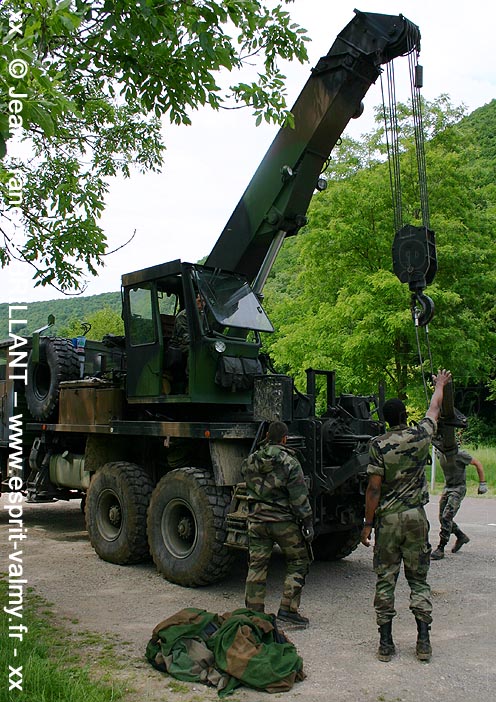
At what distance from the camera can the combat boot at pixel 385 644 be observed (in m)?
5.27

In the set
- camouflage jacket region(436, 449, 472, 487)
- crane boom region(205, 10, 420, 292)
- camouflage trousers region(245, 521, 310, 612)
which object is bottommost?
camouflage trousers region(245, 521, 310, 612)

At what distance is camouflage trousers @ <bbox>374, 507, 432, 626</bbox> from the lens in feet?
17.7

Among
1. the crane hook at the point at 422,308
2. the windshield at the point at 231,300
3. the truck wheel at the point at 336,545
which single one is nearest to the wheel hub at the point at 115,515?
the truck wheel at the point at 336,545

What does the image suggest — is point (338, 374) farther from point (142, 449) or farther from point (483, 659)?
point (483, 659)

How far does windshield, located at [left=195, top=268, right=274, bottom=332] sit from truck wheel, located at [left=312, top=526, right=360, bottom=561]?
2.56 metres

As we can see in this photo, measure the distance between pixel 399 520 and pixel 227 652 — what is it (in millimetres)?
1591

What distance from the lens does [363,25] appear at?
861 cm

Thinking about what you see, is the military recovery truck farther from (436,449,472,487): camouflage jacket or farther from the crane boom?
(436,449,472,487): camouflage jacket

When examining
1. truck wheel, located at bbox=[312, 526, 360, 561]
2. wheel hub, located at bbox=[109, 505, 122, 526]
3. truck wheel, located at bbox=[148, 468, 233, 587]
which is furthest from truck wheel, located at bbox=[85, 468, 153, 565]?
truck wheel, located at bbox=[312, 526, 360, 561]

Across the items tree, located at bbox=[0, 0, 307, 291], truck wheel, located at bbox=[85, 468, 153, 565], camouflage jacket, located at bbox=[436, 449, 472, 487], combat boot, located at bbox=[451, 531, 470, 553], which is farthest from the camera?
combat boot, located at bbox=[451, 531, 470, 553]

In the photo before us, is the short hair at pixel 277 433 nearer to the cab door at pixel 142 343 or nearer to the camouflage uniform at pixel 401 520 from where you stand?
the camouflage uniform at pixel 401 520

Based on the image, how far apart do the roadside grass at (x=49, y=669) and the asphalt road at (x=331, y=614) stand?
0.85ft

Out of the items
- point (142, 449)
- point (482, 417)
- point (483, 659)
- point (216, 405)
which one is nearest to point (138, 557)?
point (142, 449)

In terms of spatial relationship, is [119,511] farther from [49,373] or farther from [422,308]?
[422,308]
